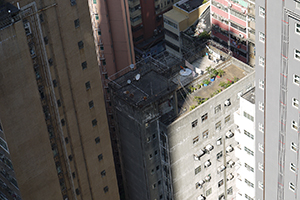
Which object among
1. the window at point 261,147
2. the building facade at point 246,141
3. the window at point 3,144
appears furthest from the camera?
the window at point 3,144

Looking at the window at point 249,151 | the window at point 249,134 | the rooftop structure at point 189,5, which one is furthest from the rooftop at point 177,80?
the rooftop structure at point 189,5

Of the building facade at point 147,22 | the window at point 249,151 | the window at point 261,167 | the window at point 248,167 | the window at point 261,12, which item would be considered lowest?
the building facade at point 147,22

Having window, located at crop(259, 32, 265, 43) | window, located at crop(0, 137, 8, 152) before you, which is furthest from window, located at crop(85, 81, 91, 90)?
window, located at crop(259, 32, 265, 43)

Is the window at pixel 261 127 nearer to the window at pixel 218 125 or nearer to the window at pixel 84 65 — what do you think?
the window at pixel 84 65

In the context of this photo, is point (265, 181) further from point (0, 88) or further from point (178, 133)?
point (0, 88)

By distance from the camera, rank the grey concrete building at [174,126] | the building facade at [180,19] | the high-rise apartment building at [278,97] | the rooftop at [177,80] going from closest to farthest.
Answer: the high-rise apartment building at [278,97] < the grey concrete building at [174,126] < the rooftop at [177,80] < the building facade at [180,19]

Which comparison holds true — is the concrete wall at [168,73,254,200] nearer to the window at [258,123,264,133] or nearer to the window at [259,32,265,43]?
the window at [258,123,264,133]

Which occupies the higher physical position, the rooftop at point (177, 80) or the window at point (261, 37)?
the window at point (261, 37)

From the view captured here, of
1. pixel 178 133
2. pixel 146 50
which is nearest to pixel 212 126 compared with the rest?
pixel 178 133
